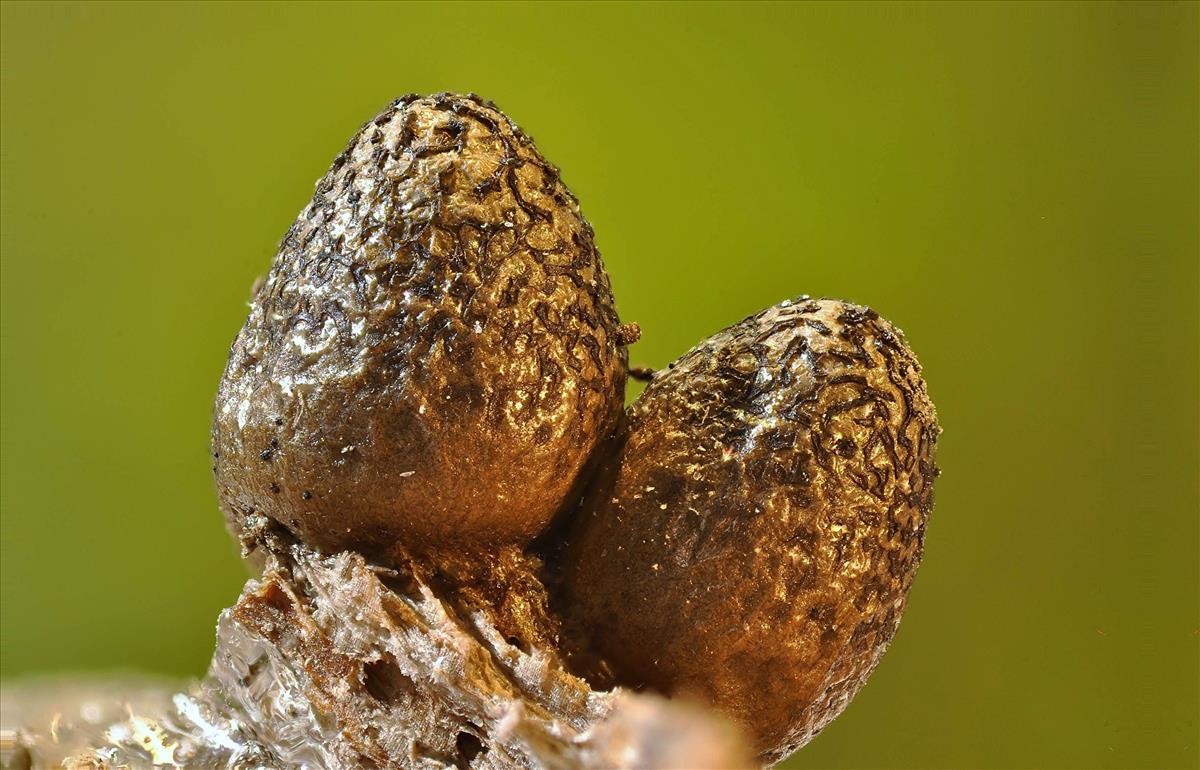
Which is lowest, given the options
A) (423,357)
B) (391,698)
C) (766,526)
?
(391,698)

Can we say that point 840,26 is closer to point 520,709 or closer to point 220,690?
point 520,709

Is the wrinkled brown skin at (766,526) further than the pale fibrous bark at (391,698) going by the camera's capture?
Yes

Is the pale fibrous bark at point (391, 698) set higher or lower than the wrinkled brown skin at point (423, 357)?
lower

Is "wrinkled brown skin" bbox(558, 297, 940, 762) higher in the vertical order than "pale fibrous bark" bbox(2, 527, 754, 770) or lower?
higher

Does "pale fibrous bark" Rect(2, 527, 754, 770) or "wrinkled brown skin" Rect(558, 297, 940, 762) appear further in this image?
"wrinkled brown skin" Rect(558, 297, 940, 762)
